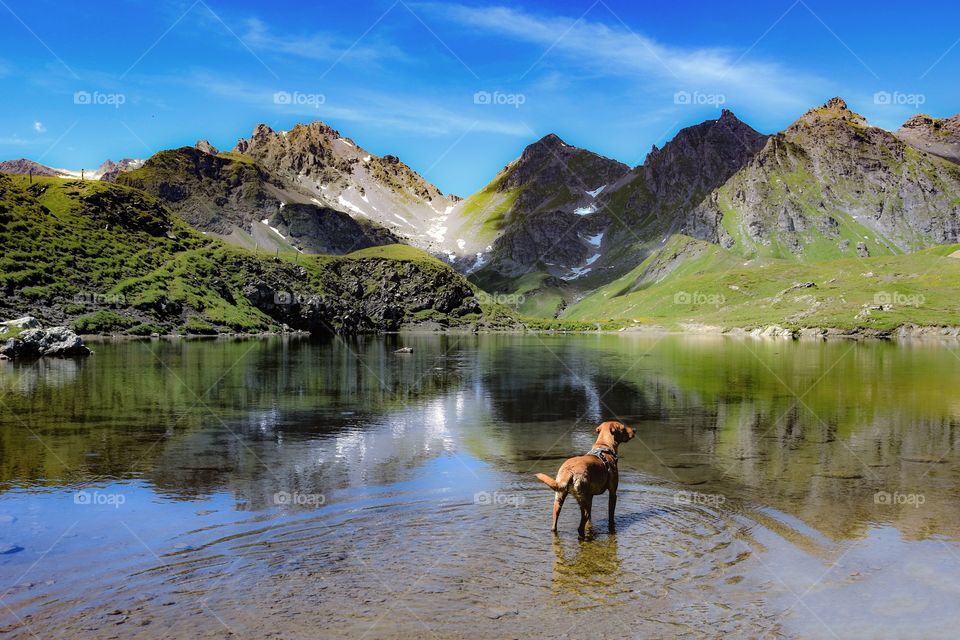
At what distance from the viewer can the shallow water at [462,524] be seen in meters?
14.0

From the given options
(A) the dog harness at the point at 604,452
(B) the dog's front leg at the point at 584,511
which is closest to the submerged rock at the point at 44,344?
(A) the dog harness at the point at 604,452

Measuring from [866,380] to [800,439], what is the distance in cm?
4309

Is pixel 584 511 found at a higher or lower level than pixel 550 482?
lower

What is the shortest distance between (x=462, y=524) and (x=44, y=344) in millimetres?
107869

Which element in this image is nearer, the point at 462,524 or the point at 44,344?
the point at 462,524

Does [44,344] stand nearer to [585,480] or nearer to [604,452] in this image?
[604,452]

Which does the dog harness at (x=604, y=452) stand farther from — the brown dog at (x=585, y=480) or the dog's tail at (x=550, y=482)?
the dog's tail at (x=550, y=482)

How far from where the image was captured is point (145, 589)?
1512 cm

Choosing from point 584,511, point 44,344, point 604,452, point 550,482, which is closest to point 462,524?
point 550,482

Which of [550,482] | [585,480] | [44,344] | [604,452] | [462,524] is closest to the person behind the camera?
[550,482]

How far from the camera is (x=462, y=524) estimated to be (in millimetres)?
20781

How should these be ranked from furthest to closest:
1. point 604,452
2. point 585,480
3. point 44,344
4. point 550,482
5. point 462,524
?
point 44,344, point 604,452, point 462,524, point 585,480, point 550,482

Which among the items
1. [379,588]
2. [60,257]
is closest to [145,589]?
[379,588]

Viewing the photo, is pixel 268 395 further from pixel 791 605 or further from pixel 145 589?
pixel 791 605
